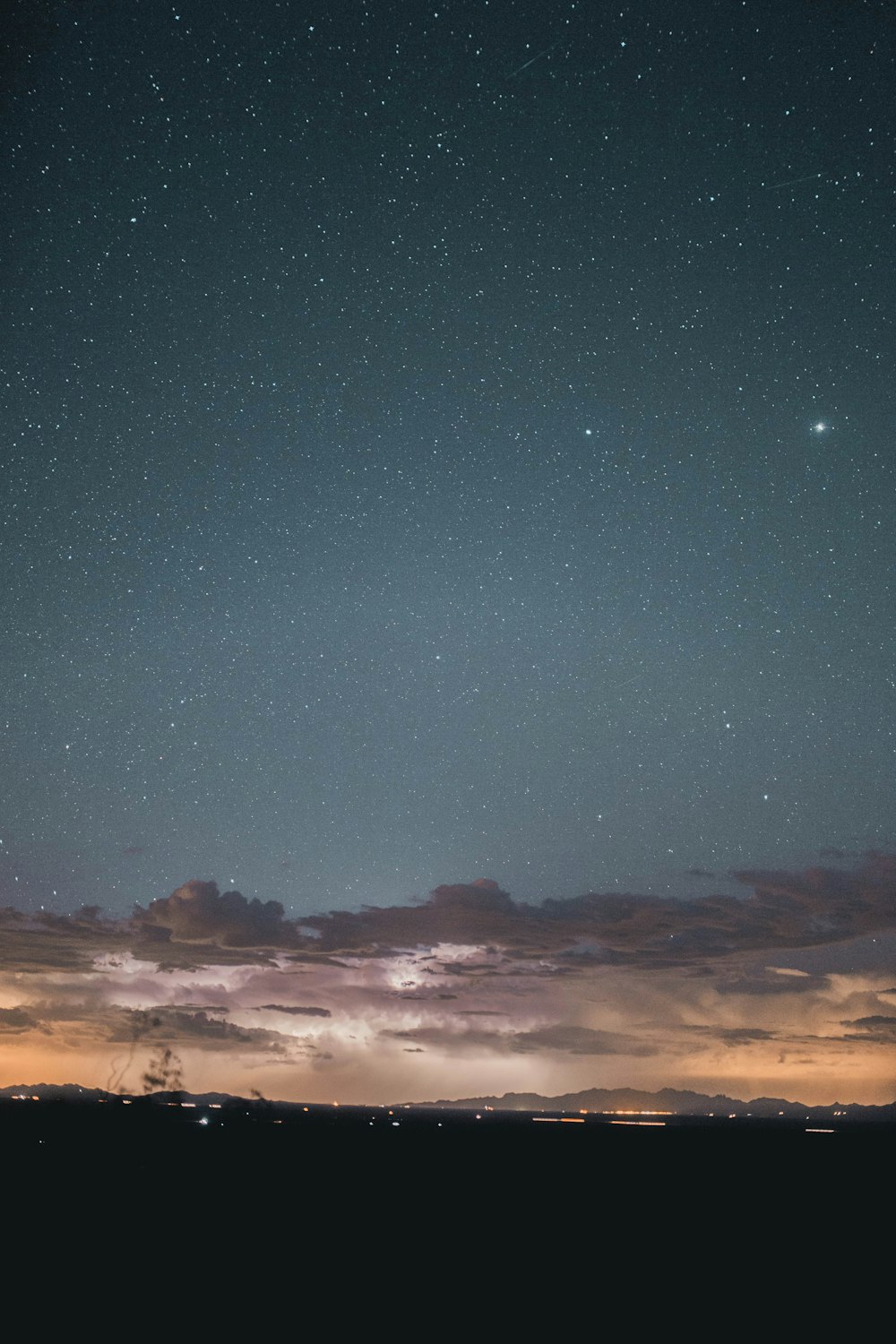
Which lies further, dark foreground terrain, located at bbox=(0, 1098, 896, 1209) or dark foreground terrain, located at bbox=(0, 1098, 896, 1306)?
dark foreground terrain, located at bbox=(0, 1098, 896, 1209)

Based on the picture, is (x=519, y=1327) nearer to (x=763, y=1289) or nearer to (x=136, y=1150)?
(x=763, y=1289)

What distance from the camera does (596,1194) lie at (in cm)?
5884

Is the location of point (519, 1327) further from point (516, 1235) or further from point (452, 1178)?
point (452, 1178)

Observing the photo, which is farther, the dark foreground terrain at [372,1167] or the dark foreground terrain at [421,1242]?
the dark foreground terrain at [372,1167]

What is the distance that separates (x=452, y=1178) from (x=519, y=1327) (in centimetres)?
5549

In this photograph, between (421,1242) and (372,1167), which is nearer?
(421,1242)

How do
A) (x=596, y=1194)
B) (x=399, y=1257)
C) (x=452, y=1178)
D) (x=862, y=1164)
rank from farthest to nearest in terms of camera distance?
1. (x=862, y=1164)
2. (x=452, y=1178)
3. (x=596, y=1194)
4. (x=399, y=1257)

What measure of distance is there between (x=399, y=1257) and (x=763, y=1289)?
923cm

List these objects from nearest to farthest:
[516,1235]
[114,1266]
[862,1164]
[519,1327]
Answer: [519,1327] < [114,1266] < [516,1235] < [862,1164]

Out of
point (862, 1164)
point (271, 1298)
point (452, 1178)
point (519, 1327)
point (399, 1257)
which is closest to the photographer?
point (519, 1327)

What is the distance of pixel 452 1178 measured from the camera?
69.8 m

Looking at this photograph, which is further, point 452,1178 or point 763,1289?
point 452,1178

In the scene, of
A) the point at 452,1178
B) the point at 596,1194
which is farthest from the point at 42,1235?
the point at 452,1178

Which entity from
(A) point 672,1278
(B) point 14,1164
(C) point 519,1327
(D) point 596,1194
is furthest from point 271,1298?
(B) point 14,1164
